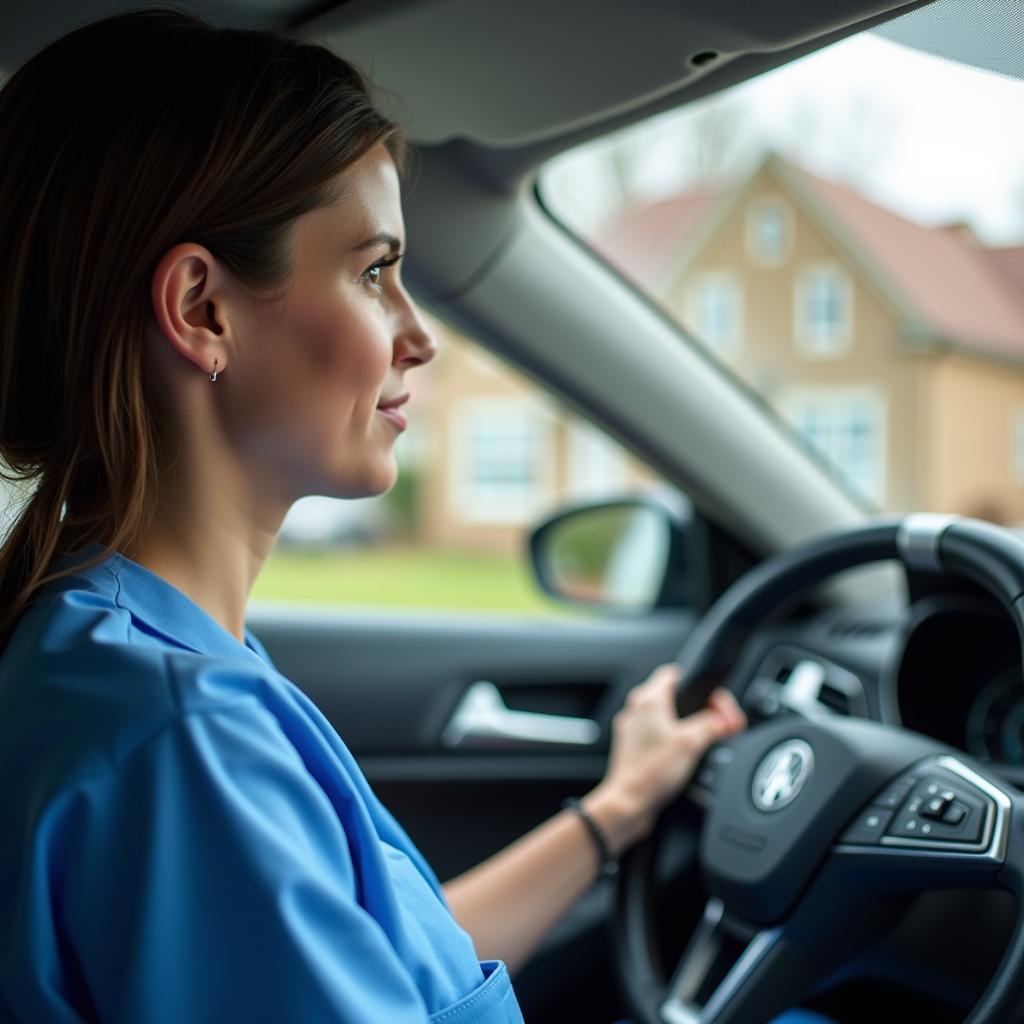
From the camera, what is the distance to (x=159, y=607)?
1033 millimetres

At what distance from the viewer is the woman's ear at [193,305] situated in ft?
3.56

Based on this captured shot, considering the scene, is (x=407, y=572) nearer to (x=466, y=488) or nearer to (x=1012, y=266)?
(x=466, y=488)

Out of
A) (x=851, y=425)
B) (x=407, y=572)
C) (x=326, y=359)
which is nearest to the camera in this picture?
(x=326, y=359)

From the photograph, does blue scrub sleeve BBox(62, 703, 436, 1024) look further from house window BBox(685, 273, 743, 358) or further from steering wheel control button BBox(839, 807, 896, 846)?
house window BBox(685, 273, 743, 358)

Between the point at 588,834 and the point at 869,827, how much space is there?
44 cm

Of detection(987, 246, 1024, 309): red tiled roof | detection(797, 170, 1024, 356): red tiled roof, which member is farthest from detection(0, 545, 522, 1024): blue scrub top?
Answer: detection(987, 246, 1024, 309): red tiled roof

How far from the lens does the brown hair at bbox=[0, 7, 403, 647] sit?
1086 mm

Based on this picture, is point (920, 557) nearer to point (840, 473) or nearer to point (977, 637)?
point (977, 637)

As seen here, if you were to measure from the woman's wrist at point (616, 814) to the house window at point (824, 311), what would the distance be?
11.1ft

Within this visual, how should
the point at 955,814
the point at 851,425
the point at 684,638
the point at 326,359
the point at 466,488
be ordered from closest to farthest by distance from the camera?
the point at 326,359, the point at 955,814, the point at 684,638, the point at 851,425, the point at 466,488

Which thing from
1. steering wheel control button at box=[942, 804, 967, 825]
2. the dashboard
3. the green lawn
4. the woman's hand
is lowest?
the green lawn

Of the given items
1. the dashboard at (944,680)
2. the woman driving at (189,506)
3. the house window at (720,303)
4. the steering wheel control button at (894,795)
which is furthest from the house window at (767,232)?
the woman driving at (189,506)

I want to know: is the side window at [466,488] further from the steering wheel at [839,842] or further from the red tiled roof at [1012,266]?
the steering wheel at [839,842]

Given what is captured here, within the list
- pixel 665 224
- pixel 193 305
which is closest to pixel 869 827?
pixel 193 305
